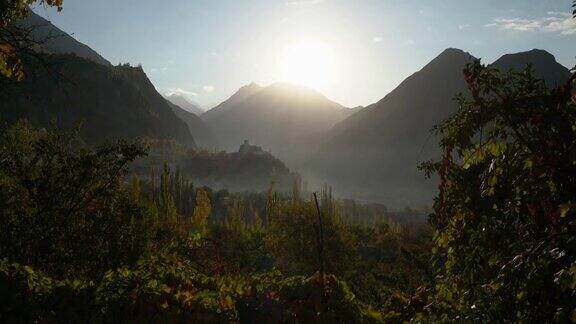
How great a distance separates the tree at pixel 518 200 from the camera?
2.29 m

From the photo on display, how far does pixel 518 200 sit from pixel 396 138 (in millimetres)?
134040

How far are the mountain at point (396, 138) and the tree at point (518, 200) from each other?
112613 millimetres

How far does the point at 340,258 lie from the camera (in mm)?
17562

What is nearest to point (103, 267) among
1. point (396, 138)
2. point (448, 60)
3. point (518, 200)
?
point (518, 200)

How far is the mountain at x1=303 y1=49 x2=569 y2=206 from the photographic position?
122194 mm

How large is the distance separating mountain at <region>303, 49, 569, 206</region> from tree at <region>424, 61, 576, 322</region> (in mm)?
112613

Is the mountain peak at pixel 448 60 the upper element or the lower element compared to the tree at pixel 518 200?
upper

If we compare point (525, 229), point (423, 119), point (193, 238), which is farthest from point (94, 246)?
point (423, 119)

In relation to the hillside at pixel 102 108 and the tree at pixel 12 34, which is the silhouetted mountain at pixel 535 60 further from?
the tree at pixel 12 34

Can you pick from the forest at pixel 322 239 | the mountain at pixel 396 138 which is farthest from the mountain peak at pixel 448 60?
the forest at pixel 322 239

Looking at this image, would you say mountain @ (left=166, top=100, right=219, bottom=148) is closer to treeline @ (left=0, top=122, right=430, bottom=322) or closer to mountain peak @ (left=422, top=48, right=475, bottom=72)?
mountain peak @ (left=422, top=48, right=475, bottom=72)

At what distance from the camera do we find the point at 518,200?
277 cm

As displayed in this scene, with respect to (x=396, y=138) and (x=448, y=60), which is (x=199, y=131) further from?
(x=448, y=60)

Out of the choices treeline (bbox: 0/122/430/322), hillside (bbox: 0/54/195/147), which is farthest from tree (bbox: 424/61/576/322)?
hillside (bbox: 0/54/195/147)
